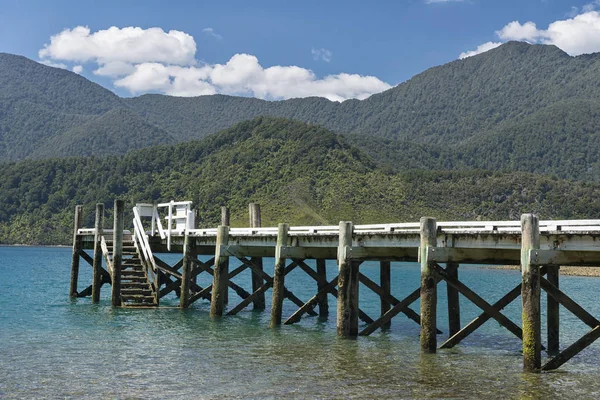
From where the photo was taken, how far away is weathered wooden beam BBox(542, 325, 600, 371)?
741 inches

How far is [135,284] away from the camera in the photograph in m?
33.6

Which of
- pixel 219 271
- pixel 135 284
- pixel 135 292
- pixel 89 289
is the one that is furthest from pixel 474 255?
pixel 89 289

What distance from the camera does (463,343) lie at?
25.0 m

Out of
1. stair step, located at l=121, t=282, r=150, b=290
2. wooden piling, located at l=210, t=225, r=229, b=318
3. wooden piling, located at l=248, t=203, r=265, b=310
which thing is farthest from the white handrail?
wooden piling, located at l=248, t=203, r=265, b=310

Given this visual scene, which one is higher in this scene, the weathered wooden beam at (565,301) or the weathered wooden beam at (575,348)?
the weathered wooden beam at (565,301)

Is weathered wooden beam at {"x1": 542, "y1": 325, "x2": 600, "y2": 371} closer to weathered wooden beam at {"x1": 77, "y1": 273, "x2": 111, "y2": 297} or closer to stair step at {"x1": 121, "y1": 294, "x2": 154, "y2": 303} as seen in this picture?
stair step at {"x1": 121, "y1": 294, "x2": 154, "y2": 303}

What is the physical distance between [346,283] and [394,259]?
1.94 m

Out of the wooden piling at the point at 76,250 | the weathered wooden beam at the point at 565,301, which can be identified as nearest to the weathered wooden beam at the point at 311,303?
the weathered wooden beam at the point at 565,301

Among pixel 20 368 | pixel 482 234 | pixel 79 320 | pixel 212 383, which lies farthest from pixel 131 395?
pixel 79 320

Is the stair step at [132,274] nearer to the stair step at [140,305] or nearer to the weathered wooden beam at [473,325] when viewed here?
the stair step at [140,305]

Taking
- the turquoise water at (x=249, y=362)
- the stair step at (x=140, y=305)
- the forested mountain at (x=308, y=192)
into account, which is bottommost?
the turquoise water at (x=249, y=362)

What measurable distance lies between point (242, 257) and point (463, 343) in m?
9.48

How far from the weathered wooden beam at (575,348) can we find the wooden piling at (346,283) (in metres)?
6.65

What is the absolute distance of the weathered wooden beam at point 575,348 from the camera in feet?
61.7
